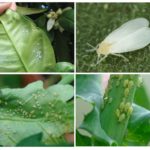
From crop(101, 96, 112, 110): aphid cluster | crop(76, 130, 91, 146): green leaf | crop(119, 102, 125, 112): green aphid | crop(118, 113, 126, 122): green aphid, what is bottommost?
crop(76, 130, 91, 146): green leaf

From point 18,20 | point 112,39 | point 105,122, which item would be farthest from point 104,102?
point 18,20

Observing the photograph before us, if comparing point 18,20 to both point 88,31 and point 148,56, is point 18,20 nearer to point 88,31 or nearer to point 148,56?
point 88,31

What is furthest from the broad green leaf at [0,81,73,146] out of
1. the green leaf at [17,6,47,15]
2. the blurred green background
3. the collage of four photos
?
the green leaf at [17,6,47,15]

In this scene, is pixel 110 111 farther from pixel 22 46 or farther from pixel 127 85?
pixel 22 46

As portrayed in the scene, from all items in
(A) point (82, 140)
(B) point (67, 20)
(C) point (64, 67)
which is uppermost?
(B) point (67, 20)

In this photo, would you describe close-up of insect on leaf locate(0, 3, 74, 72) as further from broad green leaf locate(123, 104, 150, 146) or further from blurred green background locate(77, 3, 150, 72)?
broad green leaf locate(123, 104, 150, 146)

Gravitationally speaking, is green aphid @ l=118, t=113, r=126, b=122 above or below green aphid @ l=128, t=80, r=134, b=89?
below

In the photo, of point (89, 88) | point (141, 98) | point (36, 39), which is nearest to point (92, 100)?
point (89, 88)
